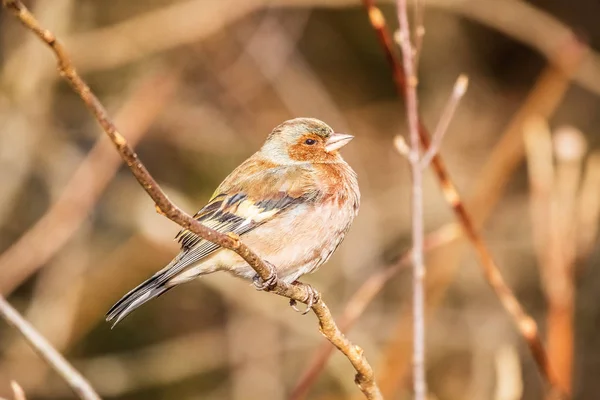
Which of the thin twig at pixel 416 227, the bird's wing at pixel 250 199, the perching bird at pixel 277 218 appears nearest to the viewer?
the thin twig at pixel 416 227

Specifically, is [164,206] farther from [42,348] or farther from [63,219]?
[63,219]

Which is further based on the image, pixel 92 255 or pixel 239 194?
pixel 92 255

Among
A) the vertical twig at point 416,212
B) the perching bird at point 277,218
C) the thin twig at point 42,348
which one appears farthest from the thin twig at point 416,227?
the thin twig at point 42,348

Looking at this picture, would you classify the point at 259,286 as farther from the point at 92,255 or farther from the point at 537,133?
the point at 92,255

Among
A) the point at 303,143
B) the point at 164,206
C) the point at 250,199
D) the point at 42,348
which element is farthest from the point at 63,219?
the point at 164,206

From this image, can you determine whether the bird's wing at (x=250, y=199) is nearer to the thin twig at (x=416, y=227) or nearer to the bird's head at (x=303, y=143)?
the bird's head at (x=303, y=143)

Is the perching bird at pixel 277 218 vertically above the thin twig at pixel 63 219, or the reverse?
the thin twig at pixel 63 219

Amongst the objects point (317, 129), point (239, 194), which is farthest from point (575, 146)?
point (239, 194)
